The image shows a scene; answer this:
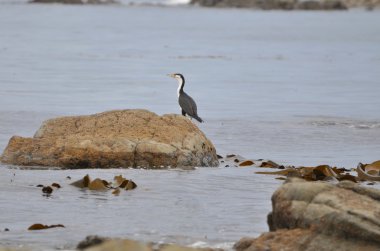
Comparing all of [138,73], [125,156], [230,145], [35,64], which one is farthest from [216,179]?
[35,64]

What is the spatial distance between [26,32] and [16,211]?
42.5 m

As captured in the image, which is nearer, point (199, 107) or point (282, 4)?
point (199, 107)

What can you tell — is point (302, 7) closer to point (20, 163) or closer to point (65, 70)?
point (65, 70)

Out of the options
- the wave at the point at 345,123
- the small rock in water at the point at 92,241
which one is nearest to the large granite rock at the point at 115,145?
the small rock in water at the point at 92,241

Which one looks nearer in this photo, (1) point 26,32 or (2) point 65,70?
(2) point 65,70

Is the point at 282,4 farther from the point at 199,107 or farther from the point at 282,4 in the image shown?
the point at 199,107

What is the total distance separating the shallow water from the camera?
9.22m

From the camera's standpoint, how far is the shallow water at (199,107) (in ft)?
30.2

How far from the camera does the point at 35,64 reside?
103 feet

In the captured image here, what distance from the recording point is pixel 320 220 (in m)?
7.42

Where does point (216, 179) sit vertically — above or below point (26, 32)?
above

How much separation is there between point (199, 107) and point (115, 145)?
8802 millimetres

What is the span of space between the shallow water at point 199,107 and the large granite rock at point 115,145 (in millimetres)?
333

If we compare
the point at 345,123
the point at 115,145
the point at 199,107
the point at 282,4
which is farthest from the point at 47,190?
the point at 282,4
